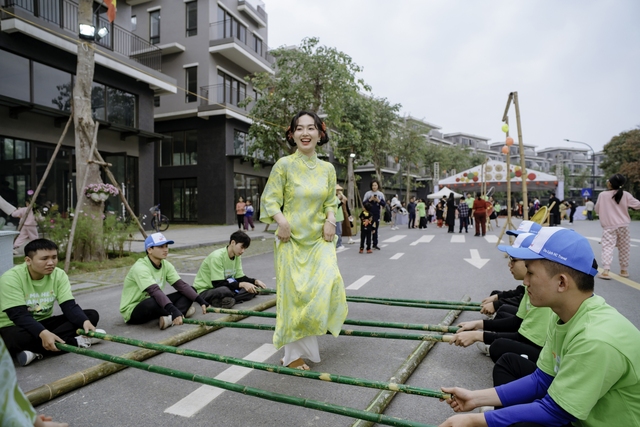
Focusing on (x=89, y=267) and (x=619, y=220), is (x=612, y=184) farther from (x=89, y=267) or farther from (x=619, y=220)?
(x=89, y=267)

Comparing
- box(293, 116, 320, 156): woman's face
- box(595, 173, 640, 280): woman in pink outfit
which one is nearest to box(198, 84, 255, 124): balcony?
box(595, 173, 640, 280): woman in pink outfit

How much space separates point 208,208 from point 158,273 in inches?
805

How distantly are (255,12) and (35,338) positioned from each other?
26862 millimetres

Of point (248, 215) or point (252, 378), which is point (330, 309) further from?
point (248, 215)

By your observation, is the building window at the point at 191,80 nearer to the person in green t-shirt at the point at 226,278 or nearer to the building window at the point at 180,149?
the building window at the point at 180,149

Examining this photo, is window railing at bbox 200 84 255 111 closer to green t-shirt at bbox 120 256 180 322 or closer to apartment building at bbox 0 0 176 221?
apartment building at bbox 0 0 176 221

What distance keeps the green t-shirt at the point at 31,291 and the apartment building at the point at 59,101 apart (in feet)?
29.3

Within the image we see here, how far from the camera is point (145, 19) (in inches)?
958

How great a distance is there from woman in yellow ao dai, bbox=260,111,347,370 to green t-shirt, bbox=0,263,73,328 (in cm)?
194

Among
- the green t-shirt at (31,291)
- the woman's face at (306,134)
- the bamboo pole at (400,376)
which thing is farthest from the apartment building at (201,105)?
the bamboo pole at (400,376)

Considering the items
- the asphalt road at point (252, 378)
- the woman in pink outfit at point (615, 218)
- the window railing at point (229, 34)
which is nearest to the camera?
the asphalt road at point (252, 378)

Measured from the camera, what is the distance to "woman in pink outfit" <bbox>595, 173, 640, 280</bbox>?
726 centimetres

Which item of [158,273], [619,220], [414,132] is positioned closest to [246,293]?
[158,273]

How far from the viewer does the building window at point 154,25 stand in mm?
24250
